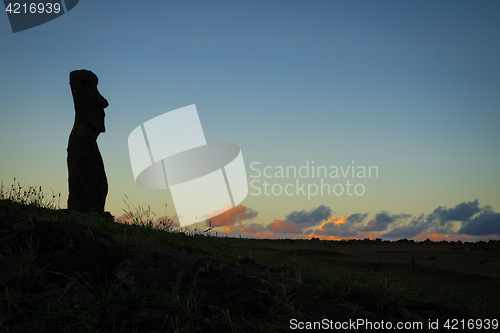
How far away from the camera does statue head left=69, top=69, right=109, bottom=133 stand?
1334 centimetres

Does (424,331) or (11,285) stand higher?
(11,285)

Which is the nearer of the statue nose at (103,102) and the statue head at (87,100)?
the statue head at (87,100)

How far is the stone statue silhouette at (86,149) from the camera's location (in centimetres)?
1262

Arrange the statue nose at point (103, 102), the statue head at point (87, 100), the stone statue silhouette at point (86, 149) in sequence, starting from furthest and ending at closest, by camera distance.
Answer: the statue nose at point (103, 102) → the statue head at point (87, 100) → the stone statue silhouette at point (86, 149)

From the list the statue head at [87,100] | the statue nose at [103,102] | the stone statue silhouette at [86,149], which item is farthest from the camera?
the statue nose at [103,102]

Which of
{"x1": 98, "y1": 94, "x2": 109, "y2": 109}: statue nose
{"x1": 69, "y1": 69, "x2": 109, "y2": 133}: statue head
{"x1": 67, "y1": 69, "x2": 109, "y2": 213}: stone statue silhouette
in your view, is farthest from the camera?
{"x1": 98, "y1": 94, "x2": 109, "y2": 109}: statue nose

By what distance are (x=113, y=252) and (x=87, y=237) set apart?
63 centimetres

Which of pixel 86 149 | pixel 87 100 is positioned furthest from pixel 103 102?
pixel 86 149

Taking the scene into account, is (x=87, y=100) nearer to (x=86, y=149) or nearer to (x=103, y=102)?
(x=103, y=102)

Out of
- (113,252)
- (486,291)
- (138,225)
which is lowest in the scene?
(486,291)

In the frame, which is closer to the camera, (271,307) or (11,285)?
(271,307)

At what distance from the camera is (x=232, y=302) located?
4527mm

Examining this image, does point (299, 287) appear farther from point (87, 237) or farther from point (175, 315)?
point (87, 237)

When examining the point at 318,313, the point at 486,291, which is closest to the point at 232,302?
the point at 318,313
